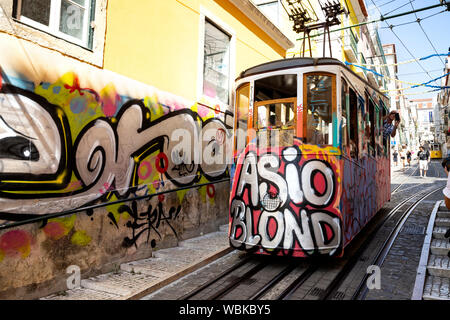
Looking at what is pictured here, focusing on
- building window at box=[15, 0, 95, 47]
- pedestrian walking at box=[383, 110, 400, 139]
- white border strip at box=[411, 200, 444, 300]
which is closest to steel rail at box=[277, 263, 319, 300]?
white border strip at box=[411, 200, 444, 300]

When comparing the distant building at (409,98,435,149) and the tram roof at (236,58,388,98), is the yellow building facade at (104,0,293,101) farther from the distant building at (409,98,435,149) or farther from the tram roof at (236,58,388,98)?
the distant building at (409,98,435,149)

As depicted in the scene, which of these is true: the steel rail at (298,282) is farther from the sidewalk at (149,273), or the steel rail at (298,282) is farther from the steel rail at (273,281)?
the sidewalk at (149,273)

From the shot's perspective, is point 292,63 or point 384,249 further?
point 384,249

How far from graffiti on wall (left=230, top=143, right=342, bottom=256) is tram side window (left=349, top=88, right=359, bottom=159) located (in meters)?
0.87

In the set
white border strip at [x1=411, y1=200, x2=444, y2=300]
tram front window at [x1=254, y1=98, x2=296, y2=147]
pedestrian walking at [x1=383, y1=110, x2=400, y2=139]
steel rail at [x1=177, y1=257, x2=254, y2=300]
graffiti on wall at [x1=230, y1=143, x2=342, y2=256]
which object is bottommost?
steel rail at [x1=177, y1=257, x2=254, y2=300]

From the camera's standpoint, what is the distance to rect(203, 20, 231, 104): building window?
24.2 feet

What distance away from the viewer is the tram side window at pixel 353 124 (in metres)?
5.20

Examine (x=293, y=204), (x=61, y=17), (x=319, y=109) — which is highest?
(x=61, y=17)

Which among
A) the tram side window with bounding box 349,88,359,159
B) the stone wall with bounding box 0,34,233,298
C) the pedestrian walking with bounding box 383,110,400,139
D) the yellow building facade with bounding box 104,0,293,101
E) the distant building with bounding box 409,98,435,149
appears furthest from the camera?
the distant building with bounding box 409,98,435,149

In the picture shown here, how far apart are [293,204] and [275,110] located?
1604 millimetres

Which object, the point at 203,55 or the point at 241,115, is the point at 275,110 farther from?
the point at 203,55

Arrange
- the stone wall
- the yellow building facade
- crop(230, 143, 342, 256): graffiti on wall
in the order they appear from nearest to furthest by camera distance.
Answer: the stone wall, crop(230, 143, 342, 256): graffiti on wall, the yellow building facade

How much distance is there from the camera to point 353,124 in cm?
530

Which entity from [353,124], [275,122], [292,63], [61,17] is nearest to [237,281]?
[275,122]
